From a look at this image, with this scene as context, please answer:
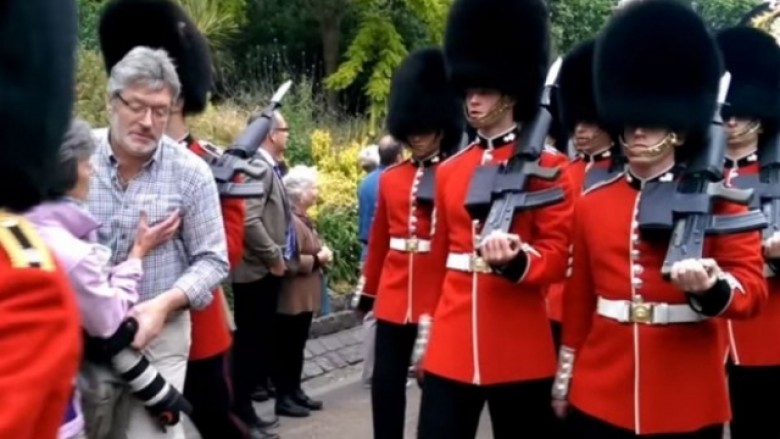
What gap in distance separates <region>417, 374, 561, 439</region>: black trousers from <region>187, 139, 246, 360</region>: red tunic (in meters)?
0.76

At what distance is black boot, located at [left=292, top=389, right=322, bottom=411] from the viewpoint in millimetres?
7727

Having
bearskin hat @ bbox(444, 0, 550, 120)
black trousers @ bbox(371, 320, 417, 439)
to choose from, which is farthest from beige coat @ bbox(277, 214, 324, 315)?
bearskin hat @ bbox(444, 0, 550, 120)

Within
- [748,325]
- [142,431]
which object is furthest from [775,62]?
[142,431]

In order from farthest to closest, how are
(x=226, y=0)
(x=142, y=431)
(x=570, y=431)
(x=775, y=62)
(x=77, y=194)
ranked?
1. (x=226, y=0)
2. (x=775, y=62)
3. (x=570, y=431)
4. (x=142, y=431)
5. (x=77, y=194)

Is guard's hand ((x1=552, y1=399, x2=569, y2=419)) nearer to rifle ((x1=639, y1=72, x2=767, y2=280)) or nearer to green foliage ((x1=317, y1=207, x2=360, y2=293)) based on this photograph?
rifle ((x1=639, y1=72, x2=767, y2=280))

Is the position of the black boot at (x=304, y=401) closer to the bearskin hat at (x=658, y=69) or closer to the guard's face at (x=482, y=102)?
the guard's face at (x=482, y=102)

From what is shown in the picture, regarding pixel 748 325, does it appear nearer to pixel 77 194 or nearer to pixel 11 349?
pixel 77 194

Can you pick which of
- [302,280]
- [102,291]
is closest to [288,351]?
[302,280]

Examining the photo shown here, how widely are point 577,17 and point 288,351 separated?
2396cm

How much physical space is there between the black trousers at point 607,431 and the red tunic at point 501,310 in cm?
45

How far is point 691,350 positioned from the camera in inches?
161

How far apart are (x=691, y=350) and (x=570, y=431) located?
82 centimetres

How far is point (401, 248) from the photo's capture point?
6.16 meters

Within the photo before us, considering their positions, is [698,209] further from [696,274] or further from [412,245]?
[412,245]
